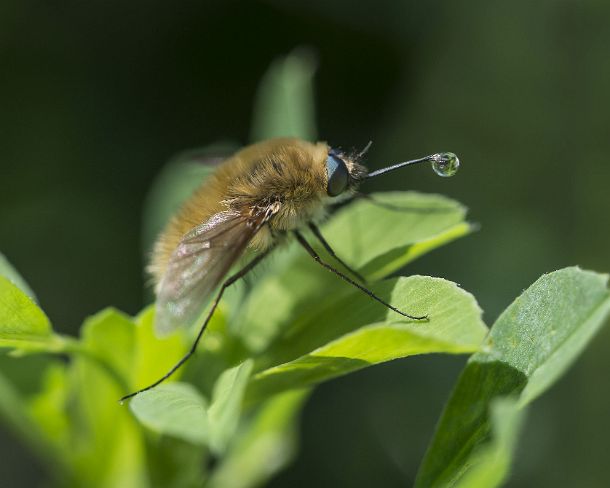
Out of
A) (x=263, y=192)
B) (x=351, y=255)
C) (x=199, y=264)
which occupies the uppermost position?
(x=263, y=192)

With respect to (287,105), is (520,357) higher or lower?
lower

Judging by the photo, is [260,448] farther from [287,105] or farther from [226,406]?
[287,105]

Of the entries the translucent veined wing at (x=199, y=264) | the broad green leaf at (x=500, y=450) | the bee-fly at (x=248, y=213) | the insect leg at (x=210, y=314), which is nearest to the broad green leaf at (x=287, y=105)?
the bee-fly at (x=248, y=213)

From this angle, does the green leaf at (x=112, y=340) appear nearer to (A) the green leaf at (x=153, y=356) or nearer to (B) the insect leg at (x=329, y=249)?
(A) the green leaf at (x=153, y=356)

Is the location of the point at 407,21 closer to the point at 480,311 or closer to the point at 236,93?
the point at 236,93

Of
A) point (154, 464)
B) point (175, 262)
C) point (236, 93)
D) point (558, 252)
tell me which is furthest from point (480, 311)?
point (236, 93)

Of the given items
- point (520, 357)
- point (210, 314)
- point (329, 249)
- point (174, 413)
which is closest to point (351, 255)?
point (329, 249)

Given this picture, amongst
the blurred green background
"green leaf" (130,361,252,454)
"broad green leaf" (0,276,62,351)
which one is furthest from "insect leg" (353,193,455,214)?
the blurred green background
